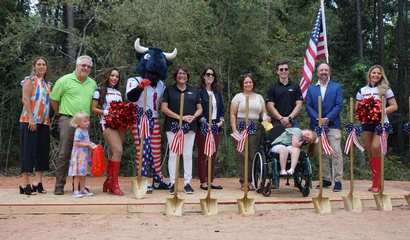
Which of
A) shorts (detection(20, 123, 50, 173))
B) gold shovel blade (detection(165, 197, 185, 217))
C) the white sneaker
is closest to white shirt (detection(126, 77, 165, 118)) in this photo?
shorts (detection(20, 123, 50, 173))

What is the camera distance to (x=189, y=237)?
16.0 ft

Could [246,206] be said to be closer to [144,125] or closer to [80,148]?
[144,125]

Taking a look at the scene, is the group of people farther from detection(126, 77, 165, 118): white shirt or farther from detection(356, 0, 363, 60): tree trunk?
detection(356, 0, 363, 60): tree trunk

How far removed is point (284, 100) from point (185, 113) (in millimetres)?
1366

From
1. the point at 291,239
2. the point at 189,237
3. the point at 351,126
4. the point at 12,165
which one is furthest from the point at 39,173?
the point at 12,165

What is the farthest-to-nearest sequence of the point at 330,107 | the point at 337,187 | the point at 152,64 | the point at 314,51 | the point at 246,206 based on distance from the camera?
the point at 314,51, the point at 337,187, the point at 330,107, the point at 152,64, the point at 246,206

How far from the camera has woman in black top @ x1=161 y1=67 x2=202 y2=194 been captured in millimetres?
6668

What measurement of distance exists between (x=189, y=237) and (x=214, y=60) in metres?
6.40

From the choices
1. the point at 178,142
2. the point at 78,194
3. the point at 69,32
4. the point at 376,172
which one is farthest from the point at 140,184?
the point at 69,32

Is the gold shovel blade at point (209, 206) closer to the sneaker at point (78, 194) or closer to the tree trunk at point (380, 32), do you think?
the sneaker at point (78, 194)

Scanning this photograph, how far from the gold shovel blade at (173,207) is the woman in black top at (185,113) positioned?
31.8 inches

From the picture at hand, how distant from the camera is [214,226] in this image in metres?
5.44

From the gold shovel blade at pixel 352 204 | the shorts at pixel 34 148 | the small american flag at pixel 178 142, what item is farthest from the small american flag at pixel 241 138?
the shorts at pixel 34 148

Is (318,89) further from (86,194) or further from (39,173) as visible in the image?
(39,173)
